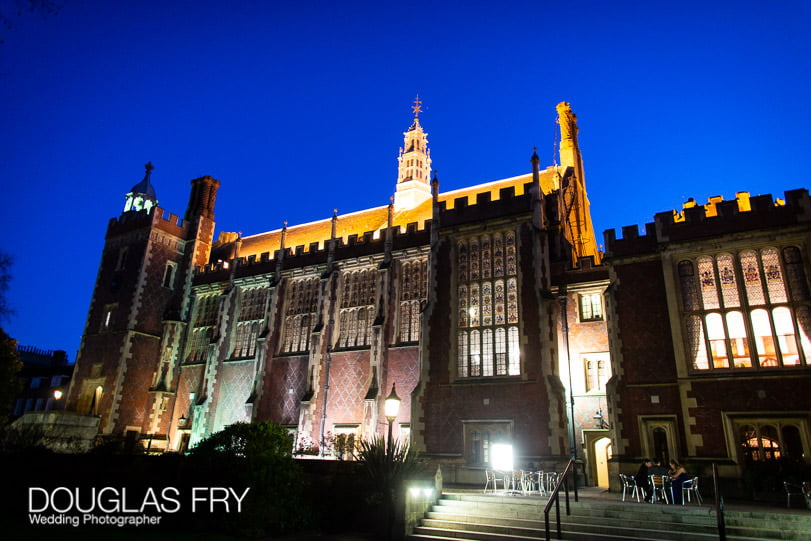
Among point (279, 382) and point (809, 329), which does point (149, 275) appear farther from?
point (809, 329)

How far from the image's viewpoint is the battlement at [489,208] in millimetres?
22359

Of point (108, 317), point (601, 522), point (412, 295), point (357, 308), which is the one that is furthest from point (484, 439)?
point (108, 317)

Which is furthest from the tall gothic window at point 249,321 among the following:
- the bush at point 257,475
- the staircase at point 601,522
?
the staircase at point 601,522

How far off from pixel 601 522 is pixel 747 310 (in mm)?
8798

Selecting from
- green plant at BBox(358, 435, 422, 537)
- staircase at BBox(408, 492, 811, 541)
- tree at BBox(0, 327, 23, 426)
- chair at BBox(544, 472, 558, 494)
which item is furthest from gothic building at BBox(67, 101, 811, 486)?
green plant at BBox(358, 435, 422, 537)

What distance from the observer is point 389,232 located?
88.4 ft

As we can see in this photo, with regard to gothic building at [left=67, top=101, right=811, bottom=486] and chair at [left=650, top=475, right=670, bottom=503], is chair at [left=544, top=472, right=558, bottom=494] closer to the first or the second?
gothic building at [left=67, top=101, right=811, bottom=486]

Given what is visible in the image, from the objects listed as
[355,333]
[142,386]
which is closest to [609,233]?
[355,333]

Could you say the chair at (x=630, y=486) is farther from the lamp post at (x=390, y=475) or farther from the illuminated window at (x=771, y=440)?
the lamp post at (x=390, y=475)

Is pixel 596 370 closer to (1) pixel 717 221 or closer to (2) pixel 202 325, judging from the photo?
(1) pixel 717 221

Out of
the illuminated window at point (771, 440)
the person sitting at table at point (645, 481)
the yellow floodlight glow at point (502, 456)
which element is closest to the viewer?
the person sitting at table at point (645, 481)

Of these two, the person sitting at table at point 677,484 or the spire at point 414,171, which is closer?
the person sitting at table at point 677,484

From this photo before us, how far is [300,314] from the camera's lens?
1134 inches

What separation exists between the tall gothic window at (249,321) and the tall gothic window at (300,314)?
74.7 inches
